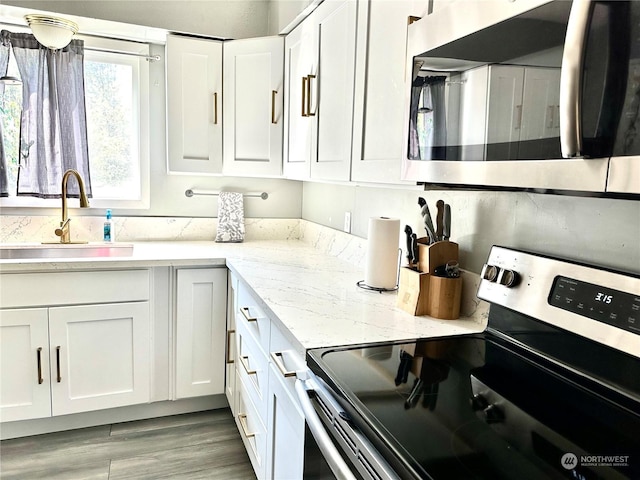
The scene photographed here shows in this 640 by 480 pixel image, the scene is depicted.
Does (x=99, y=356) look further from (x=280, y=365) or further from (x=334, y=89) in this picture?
(x=334, y=89)

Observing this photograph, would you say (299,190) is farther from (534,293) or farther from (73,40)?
(534,293)

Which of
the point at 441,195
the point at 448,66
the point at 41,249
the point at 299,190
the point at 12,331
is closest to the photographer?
the point at 448,66

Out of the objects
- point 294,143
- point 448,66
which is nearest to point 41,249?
point 294,143

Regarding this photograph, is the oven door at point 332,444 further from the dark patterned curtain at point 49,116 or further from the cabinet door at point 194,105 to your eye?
the dark patterned curtain at point 49,116

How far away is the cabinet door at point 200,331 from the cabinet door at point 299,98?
0.68 meters

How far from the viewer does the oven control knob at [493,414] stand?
2.80ft

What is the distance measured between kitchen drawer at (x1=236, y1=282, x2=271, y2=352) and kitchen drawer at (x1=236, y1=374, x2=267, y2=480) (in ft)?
0.95

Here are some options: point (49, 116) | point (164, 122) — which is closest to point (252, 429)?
point (164, 122)

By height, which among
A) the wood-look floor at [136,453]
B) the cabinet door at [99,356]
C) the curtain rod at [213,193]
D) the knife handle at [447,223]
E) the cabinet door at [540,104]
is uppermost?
the cabinet door at [540,104]

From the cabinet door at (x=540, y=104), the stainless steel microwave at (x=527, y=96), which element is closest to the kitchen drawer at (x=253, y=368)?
the stainless steel microwave at (x=527, y=96)

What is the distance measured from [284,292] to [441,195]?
0.66m

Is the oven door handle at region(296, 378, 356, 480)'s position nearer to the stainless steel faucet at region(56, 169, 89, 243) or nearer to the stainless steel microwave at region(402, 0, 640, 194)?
the stainless steel microwave at region(402, 0, 640, 194)

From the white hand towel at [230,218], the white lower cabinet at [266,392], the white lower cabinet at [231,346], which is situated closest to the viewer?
the white lower cabinet at [266,392]

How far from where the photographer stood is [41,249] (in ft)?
8.11
